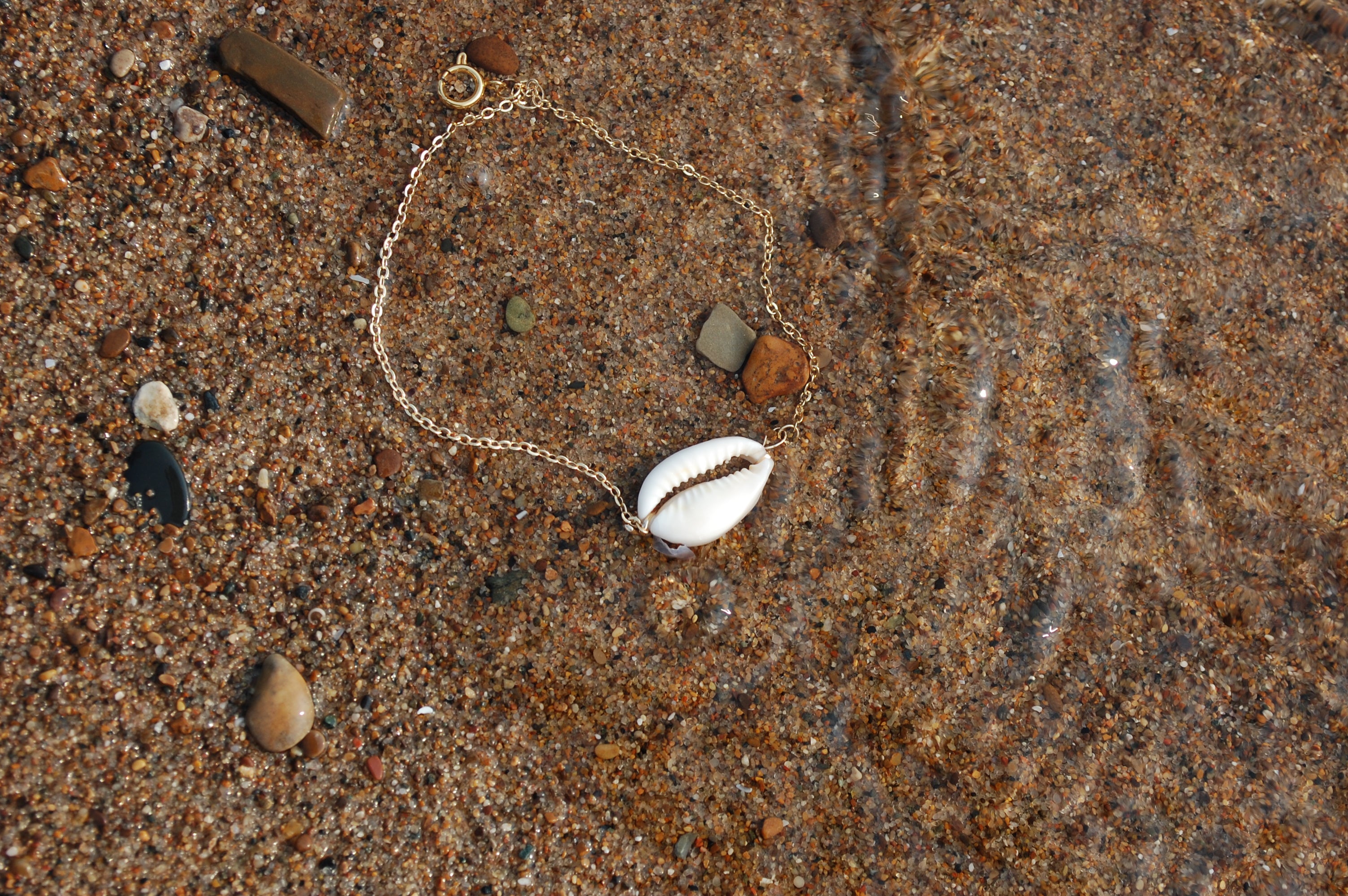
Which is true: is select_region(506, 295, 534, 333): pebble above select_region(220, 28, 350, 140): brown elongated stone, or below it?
below

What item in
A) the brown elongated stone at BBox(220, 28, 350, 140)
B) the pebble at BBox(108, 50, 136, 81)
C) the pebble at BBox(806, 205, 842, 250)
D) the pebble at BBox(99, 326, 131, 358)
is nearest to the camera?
the pebble at BBox(99, 326, 131, 358)

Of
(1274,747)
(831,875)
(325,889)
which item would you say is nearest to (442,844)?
(325,889)

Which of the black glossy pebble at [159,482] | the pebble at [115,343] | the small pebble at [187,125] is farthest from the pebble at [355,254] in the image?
the black glossy pebble at [159,482]

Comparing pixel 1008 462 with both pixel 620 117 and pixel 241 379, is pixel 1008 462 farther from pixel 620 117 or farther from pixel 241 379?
pixel 241 379

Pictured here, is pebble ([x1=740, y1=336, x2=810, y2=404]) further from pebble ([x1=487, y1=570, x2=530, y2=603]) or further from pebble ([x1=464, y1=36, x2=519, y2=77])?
pebble ([x1=464, y1=36, x2=519, y2=77])

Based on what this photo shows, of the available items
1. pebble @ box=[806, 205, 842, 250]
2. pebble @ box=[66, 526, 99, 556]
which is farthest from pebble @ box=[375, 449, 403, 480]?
pebble @ box=[806, 205, 842, 250]

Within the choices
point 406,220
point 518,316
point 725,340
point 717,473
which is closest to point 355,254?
point 406,220
